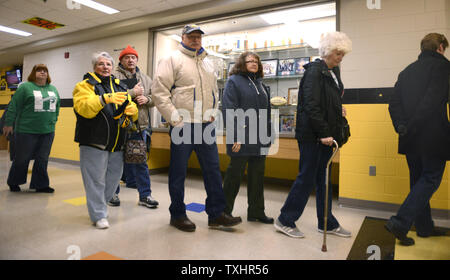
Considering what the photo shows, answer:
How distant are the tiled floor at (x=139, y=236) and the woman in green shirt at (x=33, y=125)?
1.08 ft

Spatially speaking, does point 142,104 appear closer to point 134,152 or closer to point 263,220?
point 134,152

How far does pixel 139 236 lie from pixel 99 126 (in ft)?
2.76

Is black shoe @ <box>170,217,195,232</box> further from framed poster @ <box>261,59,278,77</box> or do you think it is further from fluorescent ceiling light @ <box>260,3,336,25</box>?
fluorescent ceiling light @ <box>260,3,336,25</box>

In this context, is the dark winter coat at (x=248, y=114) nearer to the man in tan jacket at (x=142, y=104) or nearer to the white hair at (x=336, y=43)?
the white hair at (x=336, y=43)

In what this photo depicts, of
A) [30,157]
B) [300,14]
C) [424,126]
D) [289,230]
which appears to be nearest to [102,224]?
[289,230]

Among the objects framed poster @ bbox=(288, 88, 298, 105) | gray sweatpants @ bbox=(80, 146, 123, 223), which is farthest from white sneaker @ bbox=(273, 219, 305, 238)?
framed poster @ bbox=(288, 88, 298, 105)

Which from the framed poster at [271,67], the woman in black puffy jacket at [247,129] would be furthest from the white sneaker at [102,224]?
the framed poster at [271,67]

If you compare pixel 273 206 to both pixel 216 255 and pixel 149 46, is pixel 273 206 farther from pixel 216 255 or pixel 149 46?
pixel 149 46

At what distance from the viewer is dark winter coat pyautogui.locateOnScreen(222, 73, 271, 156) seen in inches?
91.1

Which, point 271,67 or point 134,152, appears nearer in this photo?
point 134,152

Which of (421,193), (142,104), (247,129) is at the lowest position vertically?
(421,193)

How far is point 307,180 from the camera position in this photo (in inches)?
81.4

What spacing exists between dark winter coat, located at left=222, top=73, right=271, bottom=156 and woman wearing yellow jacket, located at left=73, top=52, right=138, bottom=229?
0.77 meters
